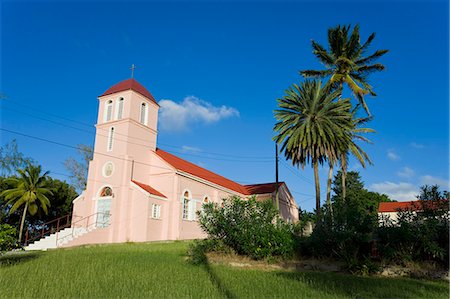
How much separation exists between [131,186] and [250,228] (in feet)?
51.5

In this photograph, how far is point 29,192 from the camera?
34.6m

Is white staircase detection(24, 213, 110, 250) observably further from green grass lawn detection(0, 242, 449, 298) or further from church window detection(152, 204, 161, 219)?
green grass lawn detection(0, 242, 449, 298)

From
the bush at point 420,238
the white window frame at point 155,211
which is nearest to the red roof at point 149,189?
the white window frame at point 155,211

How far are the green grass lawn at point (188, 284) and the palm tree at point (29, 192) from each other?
2639cm

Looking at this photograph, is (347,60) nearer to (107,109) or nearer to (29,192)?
(107,109)

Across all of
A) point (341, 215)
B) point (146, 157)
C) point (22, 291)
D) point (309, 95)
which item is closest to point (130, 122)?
point (146, 157)

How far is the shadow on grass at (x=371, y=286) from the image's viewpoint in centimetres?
786

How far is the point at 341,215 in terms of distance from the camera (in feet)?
41.5

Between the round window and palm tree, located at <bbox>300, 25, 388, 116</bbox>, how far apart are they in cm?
1804

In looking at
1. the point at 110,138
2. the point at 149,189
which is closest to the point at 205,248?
the point at 149,189

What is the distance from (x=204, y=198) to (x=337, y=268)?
69.8 ft

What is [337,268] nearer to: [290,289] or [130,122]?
[290,289]

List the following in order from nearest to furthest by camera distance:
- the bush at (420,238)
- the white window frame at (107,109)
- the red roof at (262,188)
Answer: the bush at (420,238)
the white window frame at (107,109)
the red roof at (262,188)

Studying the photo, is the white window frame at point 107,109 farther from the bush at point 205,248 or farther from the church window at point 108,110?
the bush at point 205,248
